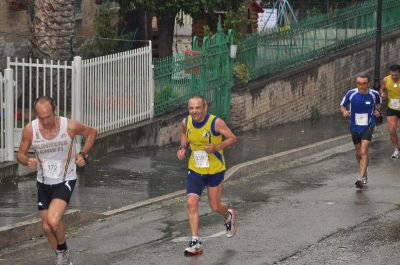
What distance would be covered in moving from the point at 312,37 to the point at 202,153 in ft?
48.2

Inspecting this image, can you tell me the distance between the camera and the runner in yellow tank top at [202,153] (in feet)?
37.6

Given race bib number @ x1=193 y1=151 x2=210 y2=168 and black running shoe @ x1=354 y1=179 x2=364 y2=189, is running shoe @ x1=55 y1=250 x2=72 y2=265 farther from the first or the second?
black running shoe @ x1=354 y1=179 x2=364 y2=189

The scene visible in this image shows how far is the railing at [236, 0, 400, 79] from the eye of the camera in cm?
2359

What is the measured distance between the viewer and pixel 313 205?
14.6 metres

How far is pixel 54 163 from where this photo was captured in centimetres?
1063

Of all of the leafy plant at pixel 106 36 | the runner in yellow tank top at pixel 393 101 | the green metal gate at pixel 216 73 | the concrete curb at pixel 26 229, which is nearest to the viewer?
the concrete curb at pixel 26 229

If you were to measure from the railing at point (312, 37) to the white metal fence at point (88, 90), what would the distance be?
3.80 m

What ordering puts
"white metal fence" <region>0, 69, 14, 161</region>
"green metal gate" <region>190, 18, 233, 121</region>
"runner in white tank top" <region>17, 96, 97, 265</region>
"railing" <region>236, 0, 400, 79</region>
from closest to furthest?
"runner in white tank top" <region>17, 96, 97, 265</region>
"white metal fence" <region>0, 69, 14, 161</region>
"green metal gate" <region>190, 18, 233, 121</region>
"railing" <region>236, 0, 400, 79</region>

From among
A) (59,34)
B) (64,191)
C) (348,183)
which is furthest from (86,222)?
(59,34)

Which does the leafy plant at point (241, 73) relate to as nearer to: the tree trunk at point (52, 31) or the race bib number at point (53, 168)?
the tree trunk at point (52, 31)

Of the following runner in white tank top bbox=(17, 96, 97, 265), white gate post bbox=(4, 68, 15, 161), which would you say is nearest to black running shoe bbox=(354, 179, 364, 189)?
white gate post bbox=(4, 68, 15, 161)

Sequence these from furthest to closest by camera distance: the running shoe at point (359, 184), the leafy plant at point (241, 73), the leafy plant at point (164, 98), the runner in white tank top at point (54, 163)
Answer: the leafy plant at point (241, 73) → the leafy plant at point (164, 98) → the running shoe at point (359, 184) → the runner in white tank top at point (54, 163)

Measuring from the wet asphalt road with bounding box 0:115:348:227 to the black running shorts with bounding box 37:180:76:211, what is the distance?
6.31 feet

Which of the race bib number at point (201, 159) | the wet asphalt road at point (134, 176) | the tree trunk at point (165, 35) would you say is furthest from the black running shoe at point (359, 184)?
the tree trunk at point (165, 35)
